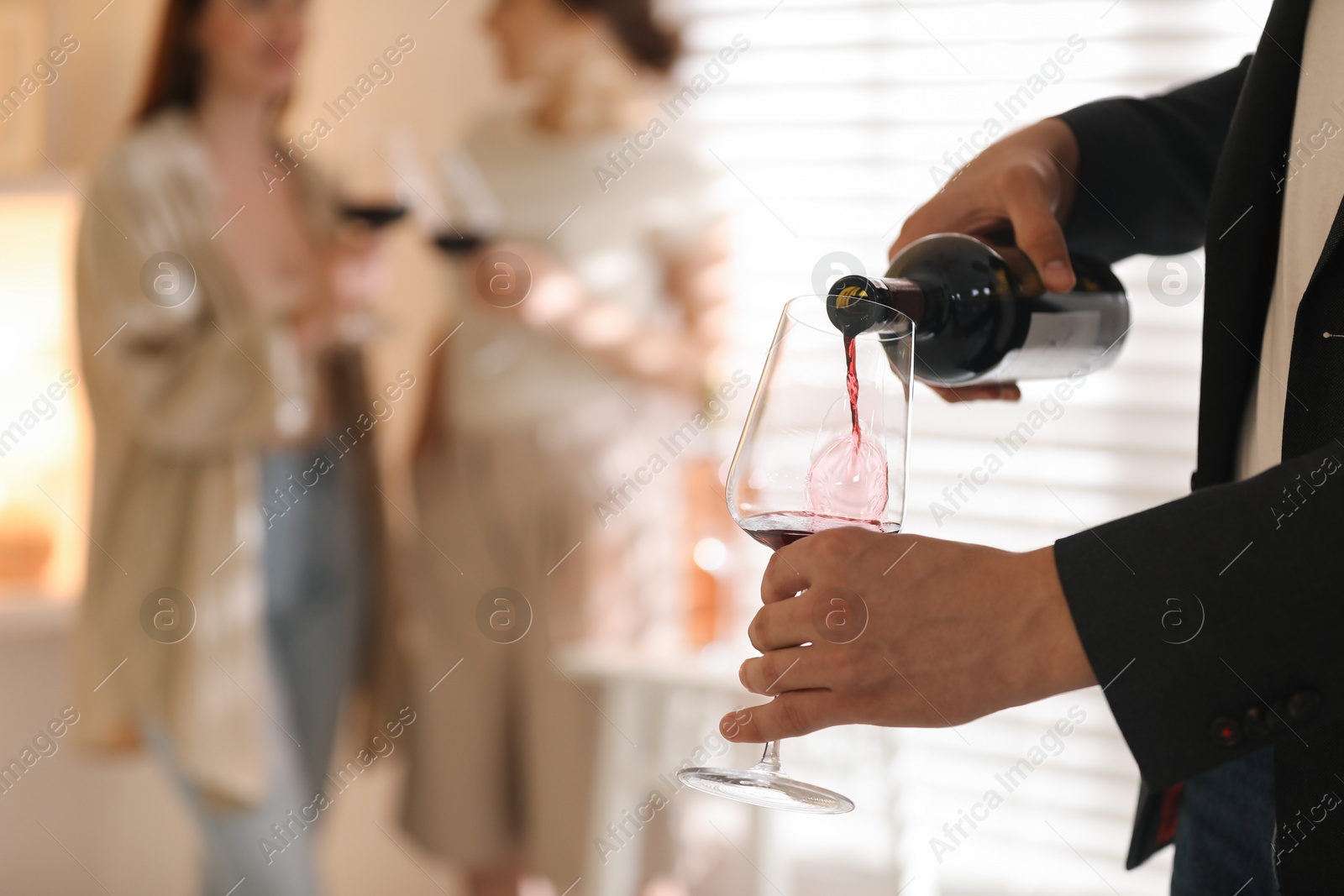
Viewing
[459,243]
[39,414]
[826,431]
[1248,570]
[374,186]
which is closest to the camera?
[1248,570]

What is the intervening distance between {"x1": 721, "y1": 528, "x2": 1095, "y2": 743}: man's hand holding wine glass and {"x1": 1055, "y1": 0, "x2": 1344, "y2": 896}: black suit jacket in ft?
0.06

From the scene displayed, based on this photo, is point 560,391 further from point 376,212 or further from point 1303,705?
point 1303,705

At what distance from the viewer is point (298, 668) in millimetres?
1666

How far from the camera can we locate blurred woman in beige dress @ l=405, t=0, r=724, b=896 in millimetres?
1611

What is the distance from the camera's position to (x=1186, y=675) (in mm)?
426

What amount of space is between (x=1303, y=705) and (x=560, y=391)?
128 centimetres

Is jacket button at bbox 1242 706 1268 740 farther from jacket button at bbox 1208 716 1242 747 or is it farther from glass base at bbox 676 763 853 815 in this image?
glass base at bbox 676 763 853 815

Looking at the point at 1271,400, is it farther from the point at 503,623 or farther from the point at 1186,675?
the point at 503,623

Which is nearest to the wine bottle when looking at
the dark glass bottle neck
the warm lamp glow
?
the dark glass bottle neck

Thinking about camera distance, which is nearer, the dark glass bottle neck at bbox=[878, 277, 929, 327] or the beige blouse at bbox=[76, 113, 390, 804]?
the dark glass bottle neck at bbox=[878, 277, 929, 327]

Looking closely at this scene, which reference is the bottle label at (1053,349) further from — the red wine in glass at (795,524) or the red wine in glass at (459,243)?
the red wine in glass at (459,243)

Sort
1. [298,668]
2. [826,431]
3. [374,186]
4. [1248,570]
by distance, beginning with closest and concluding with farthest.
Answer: [1248,570], [826,431], [374,186], [298,668]

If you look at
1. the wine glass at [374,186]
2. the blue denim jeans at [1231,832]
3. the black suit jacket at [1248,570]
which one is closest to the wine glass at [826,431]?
the black suit jacket at [1248,570]

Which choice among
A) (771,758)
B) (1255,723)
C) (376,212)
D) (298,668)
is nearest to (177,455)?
(298,668)
